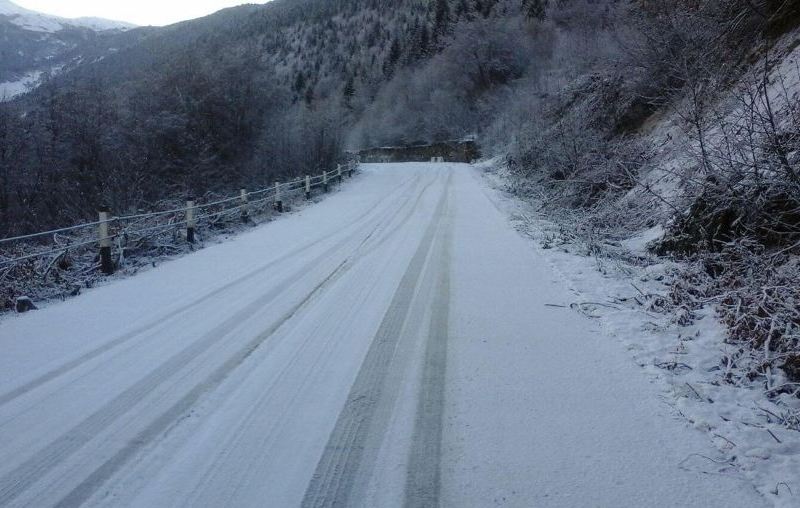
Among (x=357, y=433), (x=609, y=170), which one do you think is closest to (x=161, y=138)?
(x=609, y=170)

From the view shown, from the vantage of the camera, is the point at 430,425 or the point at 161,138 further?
the point at 161,138

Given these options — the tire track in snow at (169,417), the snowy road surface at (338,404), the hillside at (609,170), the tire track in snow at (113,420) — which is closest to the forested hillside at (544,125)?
the hillside at (609,170)

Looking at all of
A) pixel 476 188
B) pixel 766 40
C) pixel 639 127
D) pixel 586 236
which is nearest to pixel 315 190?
pixel 476 188

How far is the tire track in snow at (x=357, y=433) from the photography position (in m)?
2.74

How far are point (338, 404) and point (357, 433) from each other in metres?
0.41

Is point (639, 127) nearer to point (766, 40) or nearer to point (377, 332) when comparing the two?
point (766, 40)

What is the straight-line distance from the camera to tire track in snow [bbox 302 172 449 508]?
2742 millimetres

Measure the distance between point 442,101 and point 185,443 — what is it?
5826 cm

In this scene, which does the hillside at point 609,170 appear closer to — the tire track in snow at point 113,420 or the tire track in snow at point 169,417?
the tire track in snow at point 169,417

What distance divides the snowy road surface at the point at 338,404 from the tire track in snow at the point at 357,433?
0.01 metres

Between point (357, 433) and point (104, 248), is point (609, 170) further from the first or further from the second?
point (104, 248)

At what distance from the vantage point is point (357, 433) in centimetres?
330

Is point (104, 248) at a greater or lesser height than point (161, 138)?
lesser

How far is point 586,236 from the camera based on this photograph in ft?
31.6
